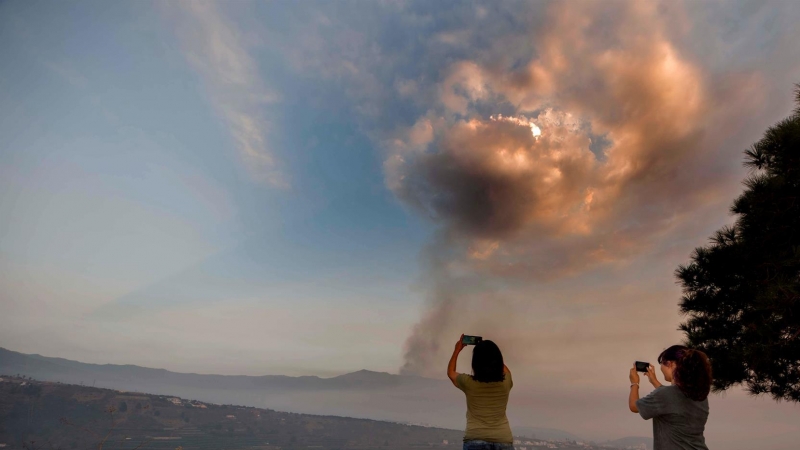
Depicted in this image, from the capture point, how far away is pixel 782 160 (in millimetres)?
9898

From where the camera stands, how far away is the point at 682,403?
417cm

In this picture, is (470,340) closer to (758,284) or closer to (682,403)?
(682,403)

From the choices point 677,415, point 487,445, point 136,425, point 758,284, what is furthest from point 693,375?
point 136,425

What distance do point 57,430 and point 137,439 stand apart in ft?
88.5

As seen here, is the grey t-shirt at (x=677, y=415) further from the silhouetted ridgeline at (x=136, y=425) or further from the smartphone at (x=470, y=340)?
the silhouetted ridgeline at (x=136, y=425)

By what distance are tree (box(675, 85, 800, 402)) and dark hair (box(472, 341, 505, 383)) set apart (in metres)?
8.10

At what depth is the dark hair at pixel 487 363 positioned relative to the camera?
4406 mm

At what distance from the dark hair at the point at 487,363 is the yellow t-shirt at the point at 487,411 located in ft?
0.27

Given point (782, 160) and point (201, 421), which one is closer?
point (782, 160)

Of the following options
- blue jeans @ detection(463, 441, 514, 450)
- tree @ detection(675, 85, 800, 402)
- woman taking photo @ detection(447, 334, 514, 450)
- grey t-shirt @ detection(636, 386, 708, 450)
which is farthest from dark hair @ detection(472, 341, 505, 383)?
tree @ detection(675, 85, 800, 402)

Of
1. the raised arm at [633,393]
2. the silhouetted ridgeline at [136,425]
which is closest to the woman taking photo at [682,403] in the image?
the raised arm at [633,393]

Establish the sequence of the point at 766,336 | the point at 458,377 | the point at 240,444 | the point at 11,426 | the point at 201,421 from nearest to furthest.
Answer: the point at 458,377
the point at 766,336
the point at 11,426
the point at 240,444
the point at 201,421

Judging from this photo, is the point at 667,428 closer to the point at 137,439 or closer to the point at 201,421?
the point at 137,439

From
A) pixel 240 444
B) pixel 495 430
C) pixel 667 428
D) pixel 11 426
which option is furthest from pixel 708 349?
pixel 11 426
